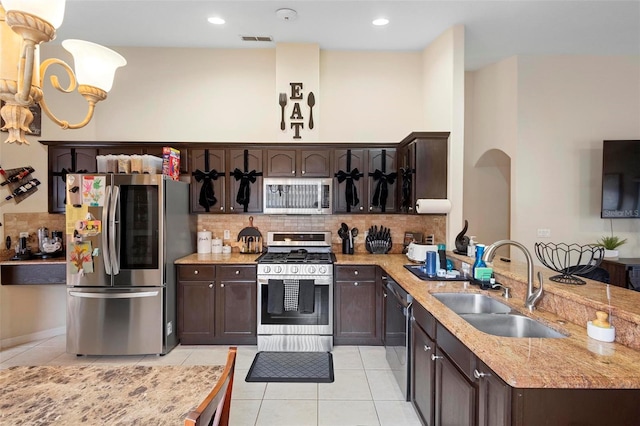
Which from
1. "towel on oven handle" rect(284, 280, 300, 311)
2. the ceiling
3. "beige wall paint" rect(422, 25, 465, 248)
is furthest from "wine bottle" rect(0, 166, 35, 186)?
"beige wall paint" rect(422, 25, 465, 248)

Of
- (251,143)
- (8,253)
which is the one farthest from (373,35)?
(8,253)

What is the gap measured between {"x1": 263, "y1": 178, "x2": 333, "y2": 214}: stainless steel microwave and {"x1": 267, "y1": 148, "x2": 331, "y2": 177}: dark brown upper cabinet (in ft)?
0.29

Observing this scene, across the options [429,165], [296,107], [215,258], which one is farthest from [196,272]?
[429,165]

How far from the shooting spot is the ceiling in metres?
3.17

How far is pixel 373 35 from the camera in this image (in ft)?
12.4

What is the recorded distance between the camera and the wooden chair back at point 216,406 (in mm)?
801

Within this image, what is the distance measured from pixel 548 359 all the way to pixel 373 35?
3.62 m

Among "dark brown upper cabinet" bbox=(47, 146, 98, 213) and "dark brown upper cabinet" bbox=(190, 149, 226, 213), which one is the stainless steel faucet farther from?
"dark brown upper cabinet" bbox=(47, 146, 98, 213)

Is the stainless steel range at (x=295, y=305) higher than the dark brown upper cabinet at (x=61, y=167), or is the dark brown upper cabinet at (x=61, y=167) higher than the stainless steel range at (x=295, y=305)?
the dark brown upper cabinet at (x=61, y=167)

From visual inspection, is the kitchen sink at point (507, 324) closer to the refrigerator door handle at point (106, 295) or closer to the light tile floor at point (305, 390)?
the light tile floor at point (305, 390)

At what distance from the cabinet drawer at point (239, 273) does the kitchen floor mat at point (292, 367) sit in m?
0.81

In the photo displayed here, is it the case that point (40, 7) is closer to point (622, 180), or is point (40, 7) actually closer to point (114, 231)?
point (114, 231)

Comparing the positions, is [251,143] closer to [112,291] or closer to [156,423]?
[112,291]


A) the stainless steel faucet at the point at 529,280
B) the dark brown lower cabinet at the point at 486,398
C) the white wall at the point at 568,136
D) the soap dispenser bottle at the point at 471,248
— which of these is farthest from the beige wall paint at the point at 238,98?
the dark brown lower cabinet at the point at 486,398
